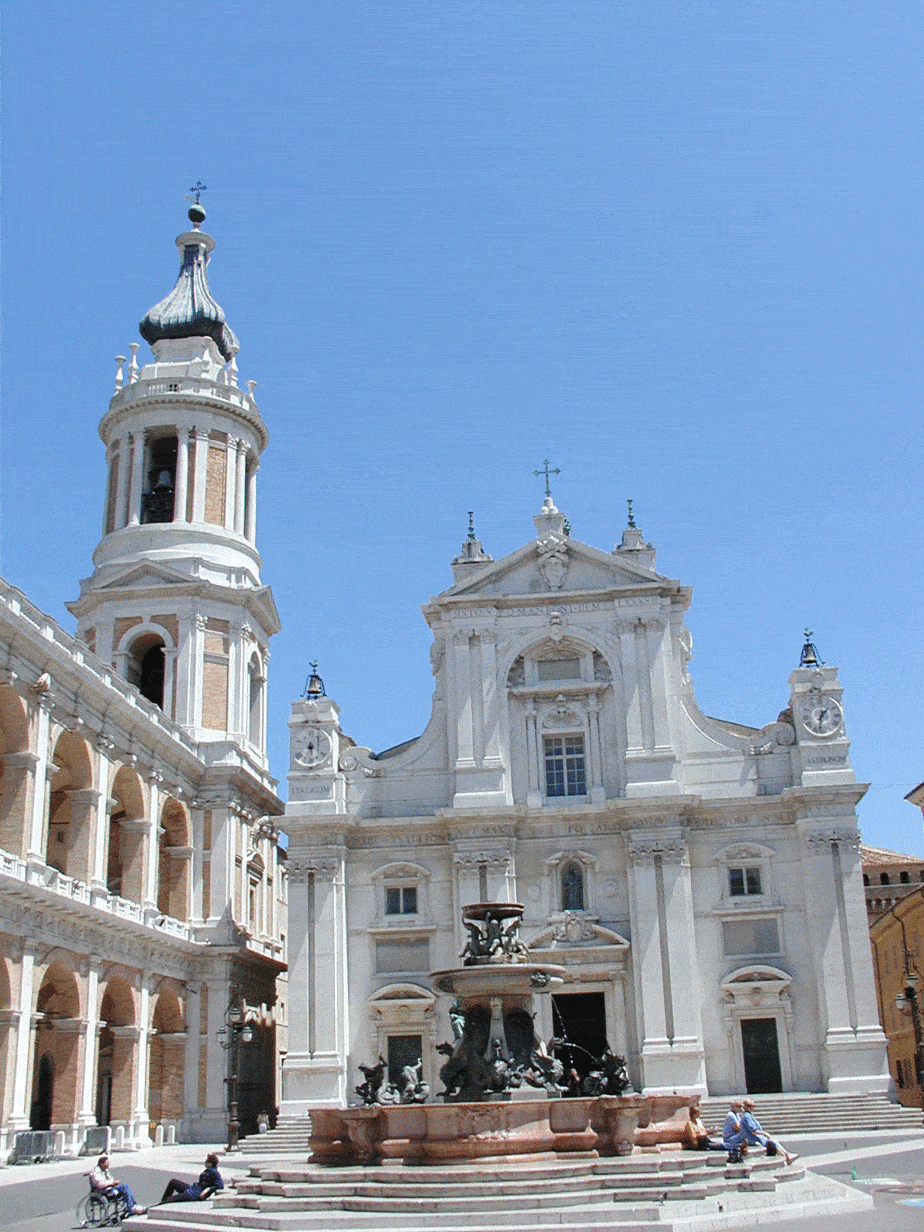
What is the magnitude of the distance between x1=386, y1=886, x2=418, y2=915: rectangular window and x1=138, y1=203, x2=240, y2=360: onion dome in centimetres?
2548

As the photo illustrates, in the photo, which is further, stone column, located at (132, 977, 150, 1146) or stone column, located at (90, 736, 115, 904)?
stone column, located at (132, 977, 150, 1146)

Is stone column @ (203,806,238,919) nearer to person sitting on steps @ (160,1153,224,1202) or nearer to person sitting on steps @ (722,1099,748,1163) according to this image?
person sitting on steps @ (160,1153,224,1202)

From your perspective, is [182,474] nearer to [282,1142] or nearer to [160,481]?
[160,481]

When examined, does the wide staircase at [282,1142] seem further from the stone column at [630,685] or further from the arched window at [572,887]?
the stone column at [630,685]

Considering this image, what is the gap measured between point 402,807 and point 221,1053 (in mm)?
10427

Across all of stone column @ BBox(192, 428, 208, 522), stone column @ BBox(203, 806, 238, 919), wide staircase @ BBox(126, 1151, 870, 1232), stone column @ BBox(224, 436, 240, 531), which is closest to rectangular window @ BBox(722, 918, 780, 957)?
stone column @ BBox(203, 806, 238, 919)

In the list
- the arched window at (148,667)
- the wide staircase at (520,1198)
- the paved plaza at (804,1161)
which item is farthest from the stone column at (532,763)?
the wide staircase at (520,1198)

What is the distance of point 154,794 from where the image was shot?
43.8 m

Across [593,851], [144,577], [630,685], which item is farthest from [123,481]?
[593,851]

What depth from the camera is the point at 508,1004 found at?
2283 centimetres

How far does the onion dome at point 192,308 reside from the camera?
186 ft

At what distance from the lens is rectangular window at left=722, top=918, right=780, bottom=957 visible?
42438 millimetres

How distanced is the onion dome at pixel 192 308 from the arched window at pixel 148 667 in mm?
13649

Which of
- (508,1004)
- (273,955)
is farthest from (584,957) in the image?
(508,1004)
